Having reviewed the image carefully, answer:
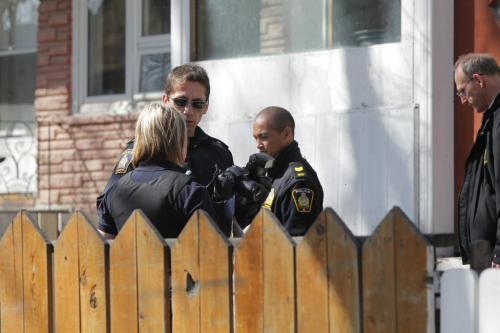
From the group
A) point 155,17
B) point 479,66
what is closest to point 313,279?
point 479,66

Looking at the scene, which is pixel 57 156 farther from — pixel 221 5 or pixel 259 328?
pixel 259 328

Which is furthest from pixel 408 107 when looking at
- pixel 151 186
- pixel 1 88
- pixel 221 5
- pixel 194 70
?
pixel 1 88

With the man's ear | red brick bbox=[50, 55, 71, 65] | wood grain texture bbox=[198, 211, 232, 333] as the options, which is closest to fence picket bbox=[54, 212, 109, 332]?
wood grain texture bbox=[198, 211, 232, 333]

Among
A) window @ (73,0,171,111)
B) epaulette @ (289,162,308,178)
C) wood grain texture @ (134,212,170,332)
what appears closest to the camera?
wood grain texture @ (134,212,170,332)

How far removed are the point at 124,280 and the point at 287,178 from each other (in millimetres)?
1212

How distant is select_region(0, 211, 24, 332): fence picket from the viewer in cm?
454

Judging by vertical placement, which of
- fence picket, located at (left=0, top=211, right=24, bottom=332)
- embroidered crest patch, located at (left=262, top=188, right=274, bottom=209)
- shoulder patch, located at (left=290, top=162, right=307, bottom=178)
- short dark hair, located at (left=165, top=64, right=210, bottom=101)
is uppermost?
short dark hair, located at (left=165, top=64, right=210, bottom=101)

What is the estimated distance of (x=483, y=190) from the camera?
5020mm

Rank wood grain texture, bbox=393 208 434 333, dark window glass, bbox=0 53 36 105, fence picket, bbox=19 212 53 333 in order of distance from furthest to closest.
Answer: dark window glass, bbox=0 53 36 105, fence picket, bbox=19 212 53 333, wood grain texture, bbox=393 208 434 333

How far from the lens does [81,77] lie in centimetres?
1084

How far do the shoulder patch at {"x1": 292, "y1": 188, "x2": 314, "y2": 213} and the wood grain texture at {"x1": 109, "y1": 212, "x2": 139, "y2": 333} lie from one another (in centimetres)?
111

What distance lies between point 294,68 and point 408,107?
1.03 meters

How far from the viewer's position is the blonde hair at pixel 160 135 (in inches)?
177

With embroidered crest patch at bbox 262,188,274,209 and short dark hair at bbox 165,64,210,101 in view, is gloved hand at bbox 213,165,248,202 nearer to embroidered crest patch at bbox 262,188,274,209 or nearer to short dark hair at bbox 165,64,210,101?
embroidered crest patch at bbox 262,188,274,209
